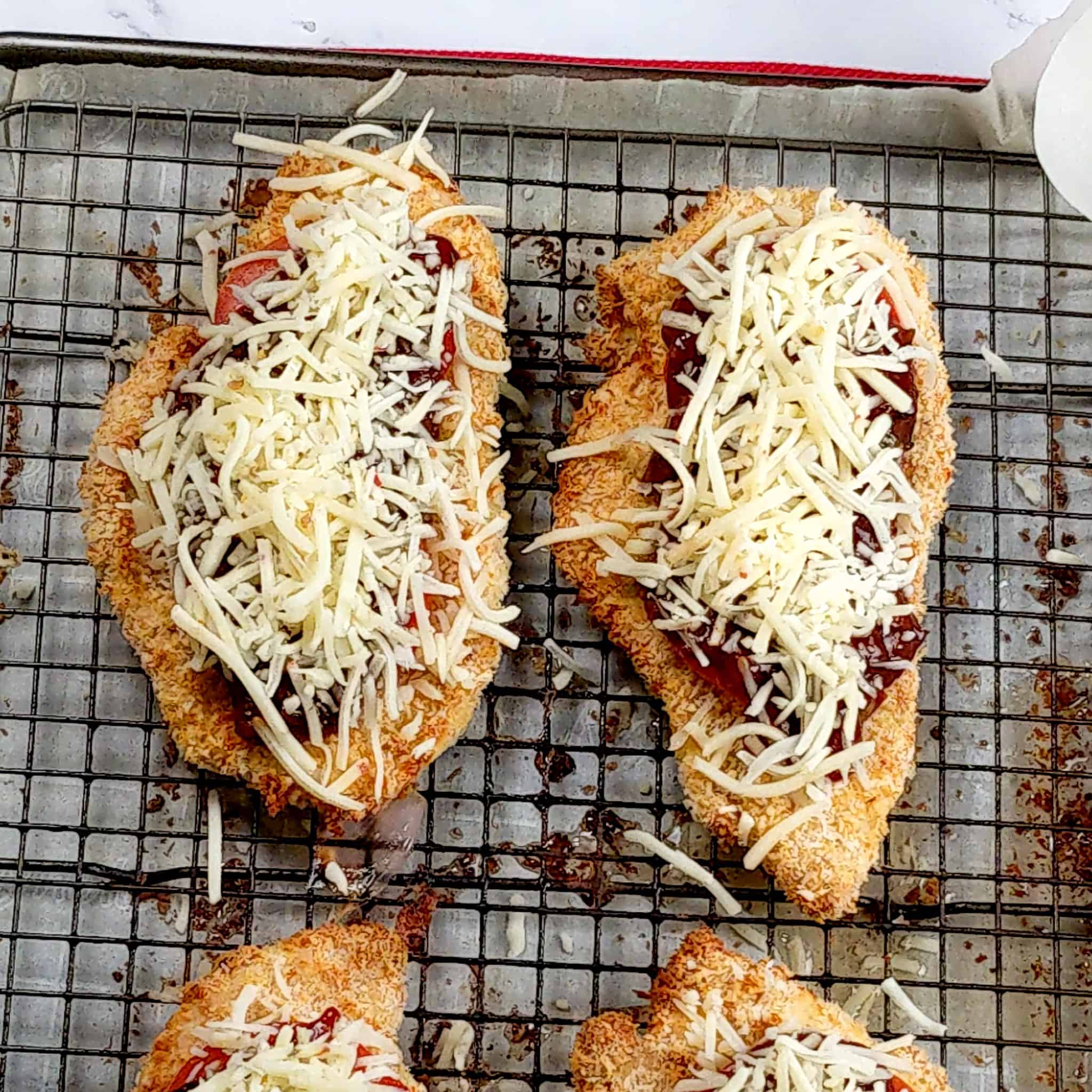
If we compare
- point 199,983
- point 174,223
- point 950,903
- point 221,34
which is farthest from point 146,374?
point 950,903

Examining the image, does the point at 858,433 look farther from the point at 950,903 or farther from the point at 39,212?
the point at 39,212

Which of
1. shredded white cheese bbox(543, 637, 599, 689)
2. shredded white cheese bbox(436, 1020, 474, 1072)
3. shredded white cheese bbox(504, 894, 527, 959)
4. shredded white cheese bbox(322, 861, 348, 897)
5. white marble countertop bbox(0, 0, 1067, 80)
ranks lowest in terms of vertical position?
shredded white cheese bbox(436, 1020, 474, 1072)

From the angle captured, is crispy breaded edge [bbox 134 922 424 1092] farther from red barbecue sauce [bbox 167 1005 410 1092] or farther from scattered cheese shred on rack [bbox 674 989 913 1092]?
scattered cheese shred on rack [bbox 674 989 913 1092]

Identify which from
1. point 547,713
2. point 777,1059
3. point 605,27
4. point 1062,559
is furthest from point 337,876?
point 605,27

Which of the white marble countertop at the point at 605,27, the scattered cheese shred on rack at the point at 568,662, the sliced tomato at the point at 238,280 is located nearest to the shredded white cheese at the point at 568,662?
the scattered cheese shred on rack at the point at 568,662

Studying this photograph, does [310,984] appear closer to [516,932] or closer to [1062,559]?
[516,932]

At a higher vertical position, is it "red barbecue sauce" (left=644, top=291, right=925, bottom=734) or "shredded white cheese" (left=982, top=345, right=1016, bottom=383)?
"shredded white cheese" (left=982, top=345, right=1016, bottom=383)

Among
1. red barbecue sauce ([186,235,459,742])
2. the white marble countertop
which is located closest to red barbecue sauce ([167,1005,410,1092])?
red barbecue sauce ([186,235,459,742])
